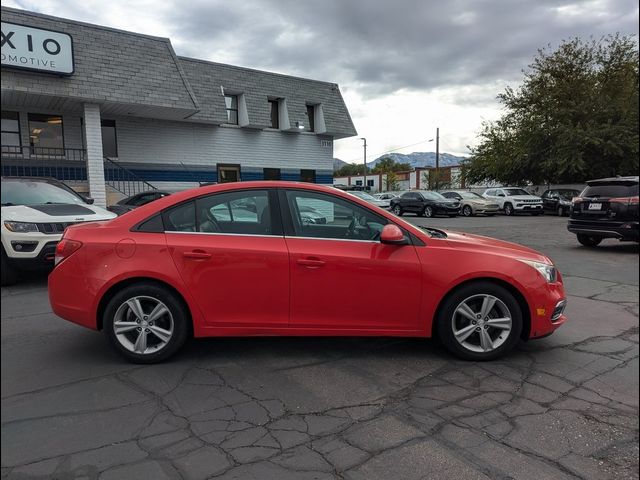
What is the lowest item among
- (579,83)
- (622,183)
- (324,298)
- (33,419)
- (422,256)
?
(33,419)

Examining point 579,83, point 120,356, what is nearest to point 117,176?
point 120,356

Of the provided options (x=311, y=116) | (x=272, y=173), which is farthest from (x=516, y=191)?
(x=272, y=173)

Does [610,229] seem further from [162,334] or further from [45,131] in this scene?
[45,131]

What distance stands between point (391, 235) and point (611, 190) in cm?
230

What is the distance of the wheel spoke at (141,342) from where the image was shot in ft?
12.8

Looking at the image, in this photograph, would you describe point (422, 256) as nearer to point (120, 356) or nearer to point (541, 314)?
point (541, 314)

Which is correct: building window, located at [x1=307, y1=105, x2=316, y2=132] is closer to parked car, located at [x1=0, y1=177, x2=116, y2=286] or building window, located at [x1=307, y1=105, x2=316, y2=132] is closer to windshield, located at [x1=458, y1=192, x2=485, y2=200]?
windshield, located at [x1=458, y1=192, x2=485, y2=200]

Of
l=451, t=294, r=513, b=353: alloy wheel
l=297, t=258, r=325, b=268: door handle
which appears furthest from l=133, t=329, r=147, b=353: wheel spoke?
l=451, t=294, r=513, b=353: alloy wheel

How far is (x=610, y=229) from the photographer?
1.56 m

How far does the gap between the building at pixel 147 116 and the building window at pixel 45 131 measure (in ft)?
0.11

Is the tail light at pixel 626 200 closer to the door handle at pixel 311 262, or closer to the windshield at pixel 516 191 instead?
the door handle at pixel 311 262

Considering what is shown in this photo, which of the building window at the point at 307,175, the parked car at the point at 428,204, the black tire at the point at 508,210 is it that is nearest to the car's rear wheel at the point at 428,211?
the parked car at the point at 428,204

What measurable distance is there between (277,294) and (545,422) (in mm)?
2148

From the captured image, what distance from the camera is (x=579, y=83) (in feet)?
9.20
